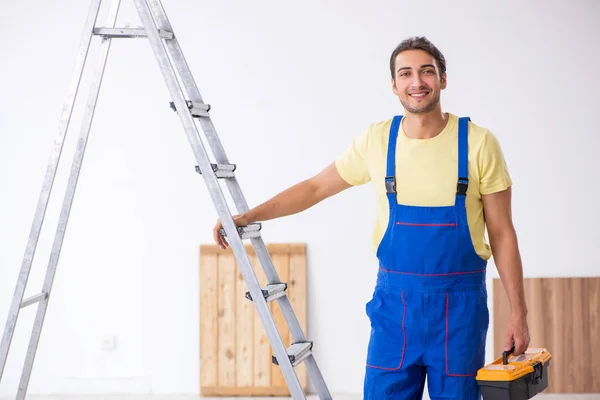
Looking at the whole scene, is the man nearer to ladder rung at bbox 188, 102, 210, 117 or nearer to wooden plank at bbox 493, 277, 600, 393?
ladder rung at bbox 188, 102, 210, 117

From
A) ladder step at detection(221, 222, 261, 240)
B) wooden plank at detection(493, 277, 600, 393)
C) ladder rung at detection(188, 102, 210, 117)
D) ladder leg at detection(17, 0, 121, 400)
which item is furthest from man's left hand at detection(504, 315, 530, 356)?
wooden plank at detection(493, 277, 600, 393)

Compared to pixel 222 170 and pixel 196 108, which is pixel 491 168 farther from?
pixel 196 108

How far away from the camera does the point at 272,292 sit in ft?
9.93

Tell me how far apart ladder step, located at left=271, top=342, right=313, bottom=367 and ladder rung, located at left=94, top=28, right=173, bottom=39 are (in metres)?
1.31

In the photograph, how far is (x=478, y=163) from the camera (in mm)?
2615

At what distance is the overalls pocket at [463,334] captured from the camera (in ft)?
8.45

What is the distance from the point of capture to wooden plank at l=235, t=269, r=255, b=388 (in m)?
5.15

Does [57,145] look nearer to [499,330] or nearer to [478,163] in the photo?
[478,163]

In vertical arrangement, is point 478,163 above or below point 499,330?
above

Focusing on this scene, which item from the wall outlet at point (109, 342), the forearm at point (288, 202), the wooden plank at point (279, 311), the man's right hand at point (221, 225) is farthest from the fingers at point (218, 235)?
the wall outlet at point (109, 342)

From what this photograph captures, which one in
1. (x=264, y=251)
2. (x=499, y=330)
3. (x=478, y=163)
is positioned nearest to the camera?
(x=478, y=163)

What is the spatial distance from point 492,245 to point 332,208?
250 centimetres

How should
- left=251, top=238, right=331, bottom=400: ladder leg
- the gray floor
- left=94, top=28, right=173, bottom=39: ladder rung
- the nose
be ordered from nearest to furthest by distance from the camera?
the nose < left=94, top=28, right=173, bottom=39: ladder rung < left=251, top=238, right=331, bottom=400: ladder leg < the gray floor

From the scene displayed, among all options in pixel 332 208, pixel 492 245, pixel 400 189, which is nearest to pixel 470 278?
pixel 492 245
